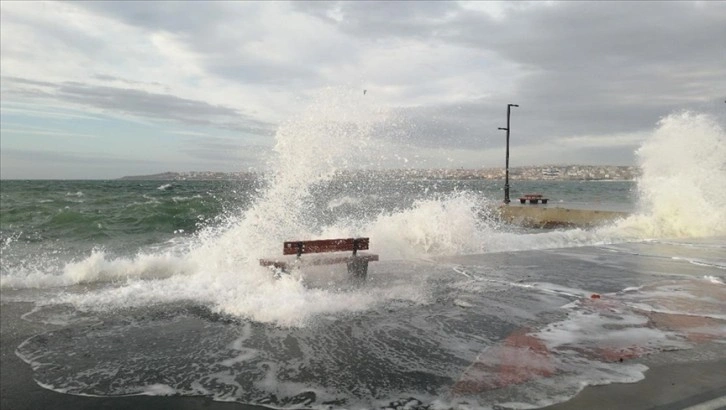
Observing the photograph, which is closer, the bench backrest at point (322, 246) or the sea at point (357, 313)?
the sea at point (357, 313)

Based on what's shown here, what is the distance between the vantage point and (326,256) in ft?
31.9

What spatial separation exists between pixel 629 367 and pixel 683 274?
287 inches

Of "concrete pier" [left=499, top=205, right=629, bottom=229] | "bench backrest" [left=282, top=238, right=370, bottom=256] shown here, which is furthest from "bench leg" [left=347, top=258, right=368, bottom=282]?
"concrete pier" [left=499, top=205, right=629, bottom=229]

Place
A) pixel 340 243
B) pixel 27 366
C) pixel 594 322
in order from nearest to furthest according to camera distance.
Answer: pixel 27 366 → pixel 594 322 → pixel 340 243

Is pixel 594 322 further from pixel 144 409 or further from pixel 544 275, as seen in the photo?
pixel 144 409

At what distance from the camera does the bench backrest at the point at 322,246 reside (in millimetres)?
9078

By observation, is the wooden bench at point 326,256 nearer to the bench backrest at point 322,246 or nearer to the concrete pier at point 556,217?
the bench backrest at point 322,246

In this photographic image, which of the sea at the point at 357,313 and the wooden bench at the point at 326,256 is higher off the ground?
the wooden bench at the point at 326,256

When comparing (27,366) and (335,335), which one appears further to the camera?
(335,335)

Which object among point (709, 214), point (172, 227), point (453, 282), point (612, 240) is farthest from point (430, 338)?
point (709, 214)

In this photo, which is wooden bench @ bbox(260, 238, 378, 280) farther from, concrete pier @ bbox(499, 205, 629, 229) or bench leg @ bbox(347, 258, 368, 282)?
concrete pier @ bbox(499, 205, 629, 229)

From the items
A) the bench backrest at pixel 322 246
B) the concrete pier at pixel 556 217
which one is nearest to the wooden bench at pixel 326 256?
the bench backrest at pixel 322 246

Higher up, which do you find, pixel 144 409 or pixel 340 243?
pixel 340 243

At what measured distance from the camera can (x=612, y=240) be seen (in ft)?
59.4
